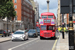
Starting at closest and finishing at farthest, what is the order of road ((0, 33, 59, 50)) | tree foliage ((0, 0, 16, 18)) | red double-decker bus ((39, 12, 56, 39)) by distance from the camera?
road ((0, 33, 59, 50)) → red double-decker bus ((39, 12, 56, 39)) → tree foliage ((0, 0, 16, 18))

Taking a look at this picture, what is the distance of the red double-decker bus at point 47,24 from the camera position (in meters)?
26.7

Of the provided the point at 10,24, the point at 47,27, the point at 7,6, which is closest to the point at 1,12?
the point at 7,6

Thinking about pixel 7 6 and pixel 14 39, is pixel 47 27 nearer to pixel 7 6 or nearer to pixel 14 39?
pixel 14 39

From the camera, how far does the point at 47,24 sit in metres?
26.9

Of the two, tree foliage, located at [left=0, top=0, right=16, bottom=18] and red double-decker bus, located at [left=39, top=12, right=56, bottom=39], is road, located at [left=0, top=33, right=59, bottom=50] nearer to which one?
red double-decker bus, located at [left=39, top=12, right=56, bottom=39]

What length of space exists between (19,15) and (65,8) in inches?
3085

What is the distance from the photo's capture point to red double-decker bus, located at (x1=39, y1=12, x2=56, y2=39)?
2669 centimetres

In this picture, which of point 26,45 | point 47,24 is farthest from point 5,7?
point 26,45

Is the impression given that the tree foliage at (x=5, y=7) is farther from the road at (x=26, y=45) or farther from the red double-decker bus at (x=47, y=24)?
the road at (x=26, y=45)

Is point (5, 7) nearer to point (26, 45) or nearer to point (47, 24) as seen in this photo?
point (47, 24)

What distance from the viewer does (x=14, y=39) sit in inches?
904

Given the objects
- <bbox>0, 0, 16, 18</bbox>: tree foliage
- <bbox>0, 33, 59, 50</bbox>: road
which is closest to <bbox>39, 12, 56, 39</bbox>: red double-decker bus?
<bbox>0, 33, 59, 50</bbox>: road

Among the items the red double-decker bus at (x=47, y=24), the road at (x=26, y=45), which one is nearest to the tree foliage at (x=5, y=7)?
the red double-decker bus at (x=47, y=24)

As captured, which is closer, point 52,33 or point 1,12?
point 52,33
